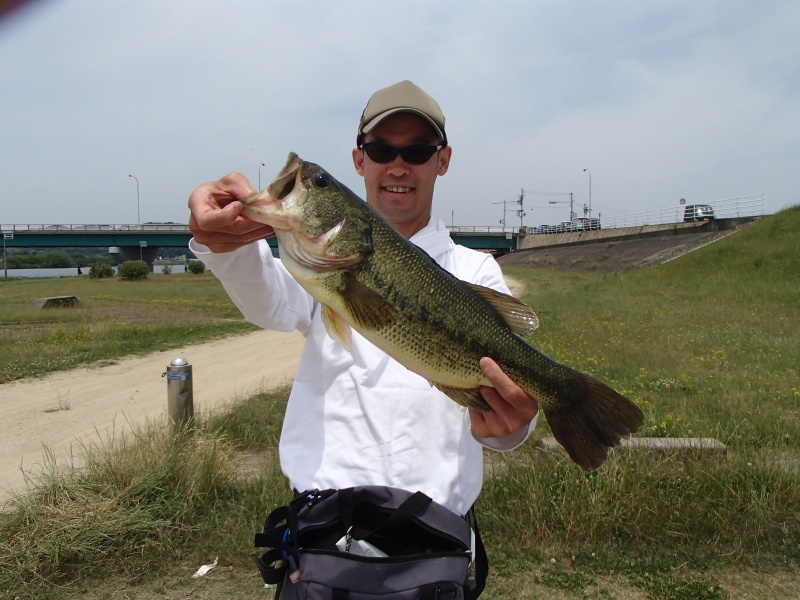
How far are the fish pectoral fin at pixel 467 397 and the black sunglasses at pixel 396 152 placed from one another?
121 cm

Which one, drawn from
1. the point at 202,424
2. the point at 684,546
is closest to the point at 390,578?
the point at 684,546

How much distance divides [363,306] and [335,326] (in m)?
0.16

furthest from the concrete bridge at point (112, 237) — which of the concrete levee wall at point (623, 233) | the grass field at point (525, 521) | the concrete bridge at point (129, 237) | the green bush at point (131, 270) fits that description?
the grass field at point (525, 521)

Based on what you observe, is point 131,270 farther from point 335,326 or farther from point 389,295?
point 389,295

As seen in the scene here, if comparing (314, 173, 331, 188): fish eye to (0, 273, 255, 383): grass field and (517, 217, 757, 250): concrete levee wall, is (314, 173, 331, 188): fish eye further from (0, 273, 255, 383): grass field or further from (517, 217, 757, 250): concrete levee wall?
(517, 217, 757, 250): concrete levee wall

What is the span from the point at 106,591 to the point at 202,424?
247cm

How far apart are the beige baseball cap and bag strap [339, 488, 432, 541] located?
1775mm

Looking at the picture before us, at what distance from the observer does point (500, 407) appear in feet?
7.82

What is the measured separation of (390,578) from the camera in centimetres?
209

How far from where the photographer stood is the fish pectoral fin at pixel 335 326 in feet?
7.68

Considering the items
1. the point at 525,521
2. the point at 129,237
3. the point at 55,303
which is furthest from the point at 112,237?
the point at 525,521

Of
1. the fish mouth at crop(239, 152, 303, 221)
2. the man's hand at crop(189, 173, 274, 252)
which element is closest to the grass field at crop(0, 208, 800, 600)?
the man's hand at crop(189, 173, 274, 252)

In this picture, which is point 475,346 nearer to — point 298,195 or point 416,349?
point 416,349

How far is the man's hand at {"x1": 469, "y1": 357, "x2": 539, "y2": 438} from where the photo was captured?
234 centimetres
